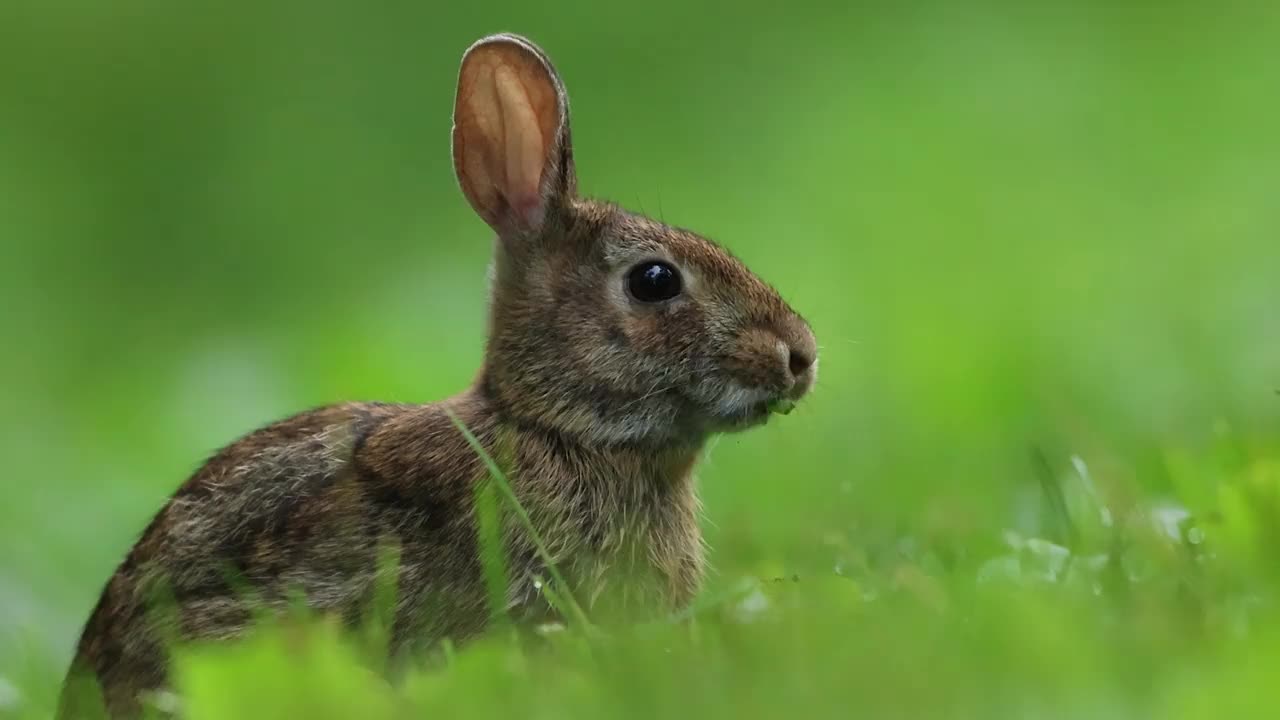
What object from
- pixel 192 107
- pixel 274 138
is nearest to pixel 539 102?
pixel 274 138

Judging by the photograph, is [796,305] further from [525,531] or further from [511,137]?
[525,531]

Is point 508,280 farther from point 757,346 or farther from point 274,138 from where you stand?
point 274,138

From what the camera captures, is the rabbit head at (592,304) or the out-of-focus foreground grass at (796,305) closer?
the out-of-focus foreground grass at (796,305)

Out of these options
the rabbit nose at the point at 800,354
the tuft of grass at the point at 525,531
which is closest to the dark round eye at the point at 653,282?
the rabbit nose at the point at 800,354

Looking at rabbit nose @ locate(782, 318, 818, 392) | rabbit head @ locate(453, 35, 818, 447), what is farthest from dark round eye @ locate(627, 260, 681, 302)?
rabbit nose @ locate(782, 318, 818, 392)

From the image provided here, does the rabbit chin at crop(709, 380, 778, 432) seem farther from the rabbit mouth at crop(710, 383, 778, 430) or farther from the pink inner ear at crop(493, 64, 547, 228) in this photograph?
the pink inner ear at crop(493, 64, 547, 228)

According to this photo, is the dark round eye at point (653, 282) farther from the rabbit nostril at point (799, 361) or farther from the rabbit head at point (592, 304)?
the rabbit nostril at point (799, 361)

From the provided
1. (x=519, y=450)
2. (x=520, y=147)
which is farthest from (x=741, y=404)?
(x=520, y=147)
